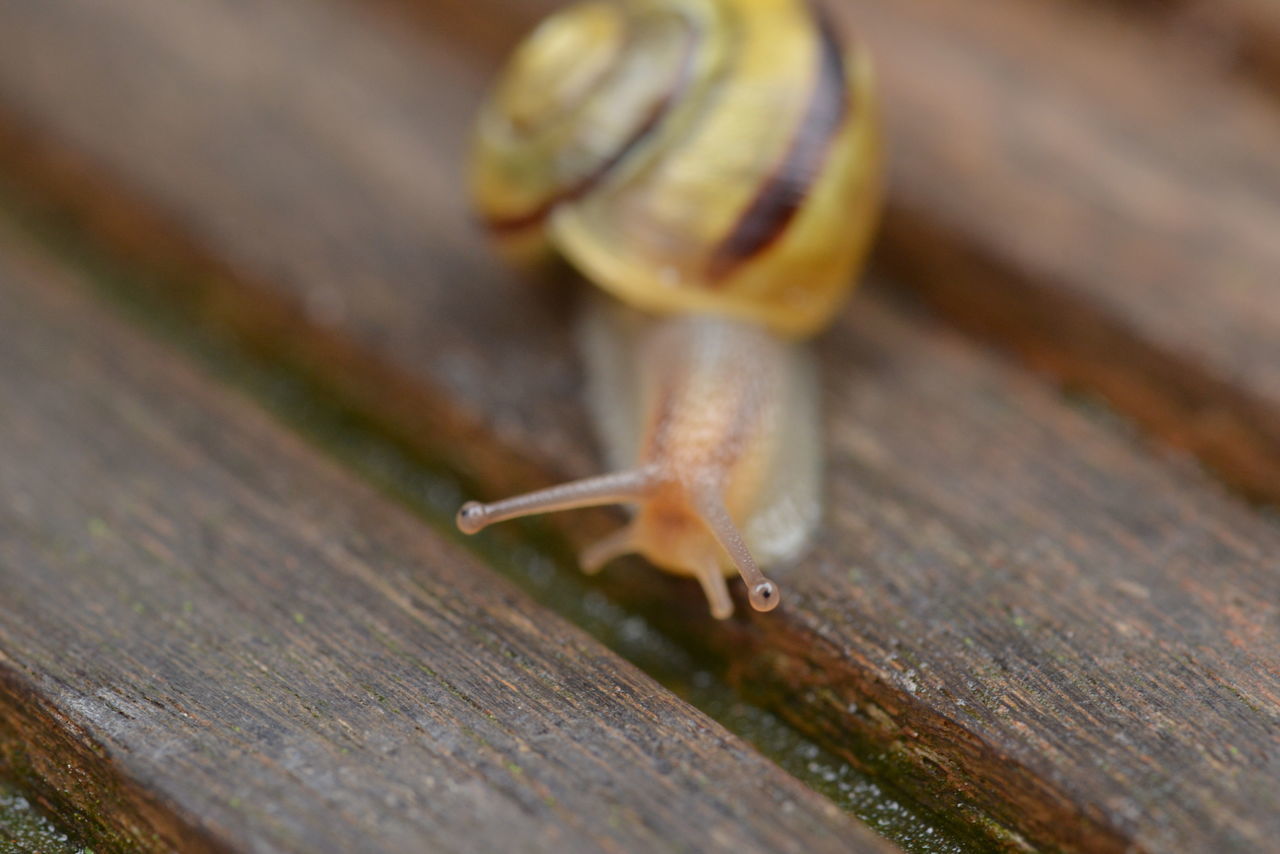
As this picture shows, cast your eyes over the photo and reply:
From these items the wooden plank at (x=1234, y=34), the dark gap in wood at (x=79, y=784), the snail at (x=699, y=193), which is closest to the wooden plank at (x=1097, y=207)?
the wooden plank at (x=1234, y=34)

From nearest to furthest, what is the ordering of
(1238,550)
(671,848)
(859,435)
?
(671,848), (1238,550), (859,435)

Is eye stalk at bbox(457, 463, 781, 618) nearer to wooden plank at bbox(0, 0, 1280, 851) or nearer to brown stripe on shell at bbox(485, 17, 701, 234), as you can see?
wooden plank at bbox(0, 0, 1280, 851)

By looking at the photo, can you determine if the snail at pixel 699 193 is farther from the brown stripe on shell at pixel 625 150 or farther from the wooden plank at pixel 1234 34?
the wooden plank at pixel 1234 34

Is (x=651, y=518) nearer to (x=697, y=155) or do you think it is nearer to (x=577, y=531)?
(x=577, y=531)

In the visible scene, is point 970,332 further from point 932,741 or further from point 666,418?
point 932,741

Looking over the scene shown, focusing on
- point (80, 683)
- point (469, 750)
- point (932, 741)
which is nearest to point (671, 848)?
point (469, 750)

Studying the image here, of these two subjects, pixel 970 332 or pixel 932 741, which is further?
pixel 970 332

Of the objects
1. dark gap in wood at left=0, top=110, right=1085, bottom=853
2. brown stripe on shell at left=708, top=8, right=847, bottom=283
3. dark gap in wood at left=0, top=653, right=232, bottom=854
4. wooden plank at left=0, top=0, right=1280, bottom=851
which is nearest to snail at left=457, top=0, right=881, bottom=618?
brown stripe on shell at left=708, top=8, right=847, bottom=283

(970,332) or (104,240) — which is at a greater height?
(970,332)
